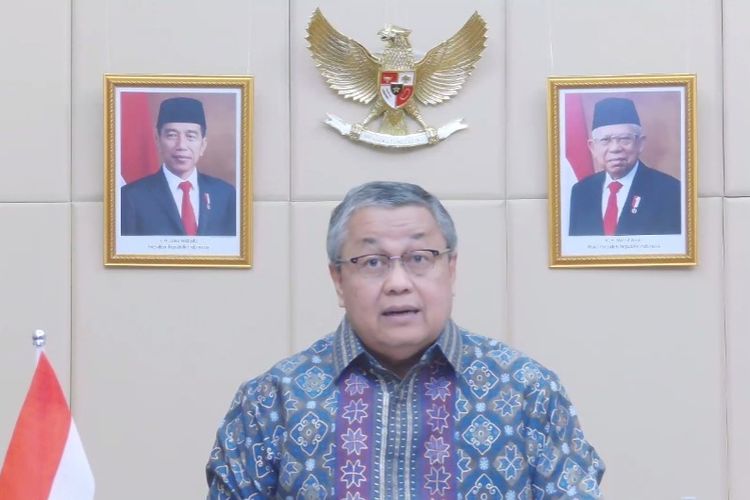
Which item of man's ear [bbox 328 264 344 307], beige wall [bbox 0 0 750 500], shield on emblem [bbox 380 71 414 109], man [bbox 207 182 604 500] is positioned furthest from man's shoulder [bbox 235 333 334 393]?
shield on emblem [bbox 380 71 414 109]

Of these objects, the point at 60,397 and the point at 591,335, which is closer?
the point at 60,397

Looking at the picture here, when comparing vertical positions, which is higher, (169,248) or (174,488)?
(169,248)

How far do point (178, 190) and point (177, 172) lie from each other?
0.06 m

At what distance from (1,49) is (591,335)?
221cm

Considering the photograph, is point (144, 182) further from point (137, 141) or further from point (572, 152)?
point (572, 152)

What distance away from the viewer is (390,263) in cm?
238

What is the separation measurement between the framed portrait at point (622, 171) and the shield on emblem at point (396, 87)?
47 cm

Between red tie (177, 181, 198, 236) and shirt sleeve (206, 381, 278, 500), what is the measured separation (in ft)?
5.69

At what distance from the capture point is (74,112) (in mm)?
4094

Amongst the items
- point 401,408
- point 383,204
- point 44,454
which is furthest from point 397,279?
point 44,454

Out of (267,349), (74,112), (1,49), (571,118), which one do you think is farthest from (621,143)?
(1,49)

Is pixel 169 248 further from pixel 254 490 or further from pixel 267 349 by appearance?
pixel 254 490

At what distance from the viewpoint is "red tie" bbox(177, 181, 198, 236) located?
4.07 meters

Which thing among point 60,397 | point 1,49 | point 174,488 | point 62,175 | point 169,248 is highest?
point 1,49
